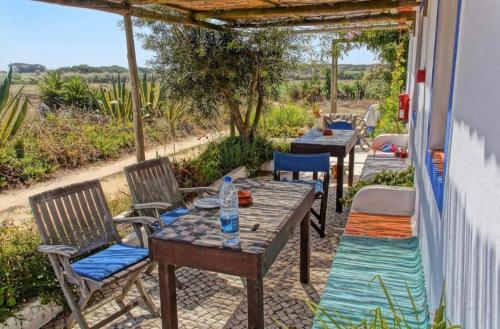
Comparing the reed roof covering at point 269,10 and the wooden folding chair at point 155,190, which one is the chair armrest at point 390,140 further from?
the wooden folding chair at point 155,190

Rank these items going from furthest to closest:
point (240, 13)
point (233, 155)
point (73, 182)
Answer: point (73, 182) < point (233, 155) < point (240, 13)

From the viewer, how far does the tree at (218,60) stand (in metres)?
7.17

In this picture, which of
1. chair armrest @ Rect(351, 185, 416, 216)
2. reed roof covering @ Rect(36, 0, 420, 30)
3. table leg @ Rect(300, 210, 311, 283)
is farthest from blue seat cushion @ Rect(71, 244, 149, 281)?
reed roof covering @ Rect(36, 0, 420, 30)

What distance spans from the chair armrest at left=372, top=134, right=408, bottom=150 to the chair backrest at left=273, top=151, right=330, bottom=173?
116 inches

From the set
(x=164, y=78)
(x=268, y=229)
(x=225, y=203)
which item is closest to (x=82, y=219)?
(x=225, y=203)

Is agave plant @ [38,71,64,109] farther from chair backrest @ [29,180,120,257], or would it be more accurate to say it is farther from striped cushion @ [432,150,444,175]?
striped cushion @ [432,150,444,175]

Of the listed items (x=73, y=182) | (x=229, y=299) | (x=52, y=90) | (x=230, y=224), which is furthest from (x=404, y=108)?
(x=52, y=90)

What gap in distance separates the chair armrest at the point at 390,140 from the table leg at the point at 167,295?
17.2 feet

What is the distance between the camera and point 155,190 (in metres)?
4.05

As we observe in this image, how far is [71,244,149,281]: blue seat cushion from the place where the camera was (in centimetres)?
283

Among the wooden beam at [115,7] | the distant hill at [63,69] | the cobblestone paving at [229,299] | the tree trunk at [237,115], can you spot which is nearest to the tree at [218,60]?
the tree trunk at [237,115]

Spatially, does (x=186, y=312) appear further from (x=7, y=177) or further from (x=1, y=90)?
(x=7, y=177)

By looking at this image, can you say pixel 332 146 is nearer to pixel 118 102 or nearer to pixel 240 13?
pixel 240 13

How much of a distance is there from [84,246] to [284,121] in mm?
8592
